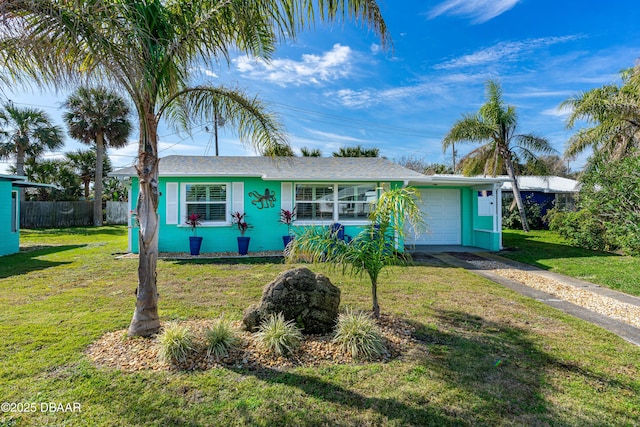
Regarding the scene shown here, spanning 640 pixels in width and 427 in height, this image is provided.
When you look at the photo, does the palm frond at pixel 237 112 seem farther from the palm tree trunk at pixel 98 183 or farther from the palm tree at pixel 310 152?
the palm tree trunk at pixel 98 183

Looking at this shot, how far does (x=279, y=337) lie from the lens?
11.7ft

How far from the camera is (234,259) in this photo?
395 inches

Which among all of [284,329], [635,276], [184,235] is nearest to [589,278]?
[635,276]

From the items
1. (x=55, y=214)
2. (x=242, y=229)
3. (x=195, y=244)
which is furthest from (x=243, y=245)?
(x=55, y=214)

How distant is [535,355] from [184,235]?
405 inches

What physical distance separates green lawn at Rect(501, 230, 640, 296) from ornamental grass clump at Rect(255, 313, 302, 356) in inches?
285

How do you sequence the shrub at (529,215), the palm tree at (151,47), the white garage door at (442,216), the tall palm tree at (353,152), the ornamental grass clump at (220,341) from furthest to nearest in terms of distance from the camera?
the tall palm tree at (353,152), the shrub at (529,215), the white garage door at (442,216), the ornamental grass clump at (220,341), the palm tree at (151,47)

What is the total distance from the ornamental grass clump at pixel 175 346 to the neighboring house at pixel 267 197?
767cm

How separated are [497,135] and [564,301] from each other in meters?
12.0

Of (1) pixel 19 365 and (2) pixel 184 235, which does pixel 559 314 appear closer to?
(1) pixel 19 365

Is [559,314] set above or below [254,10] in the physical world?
below

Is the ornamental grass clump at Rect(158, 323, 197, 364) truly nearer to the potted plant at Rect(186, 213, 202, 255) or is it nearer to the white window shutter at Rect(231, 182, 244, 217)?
the potted plant at Rect(186, 213, 202, 255)

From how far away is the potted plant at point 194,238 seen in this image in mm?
10352

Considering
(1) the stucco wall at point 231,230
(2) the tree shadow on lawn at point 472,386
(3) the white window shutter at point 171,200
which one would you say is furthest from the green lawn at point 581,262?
(3) the white window shutter at point 171,200
